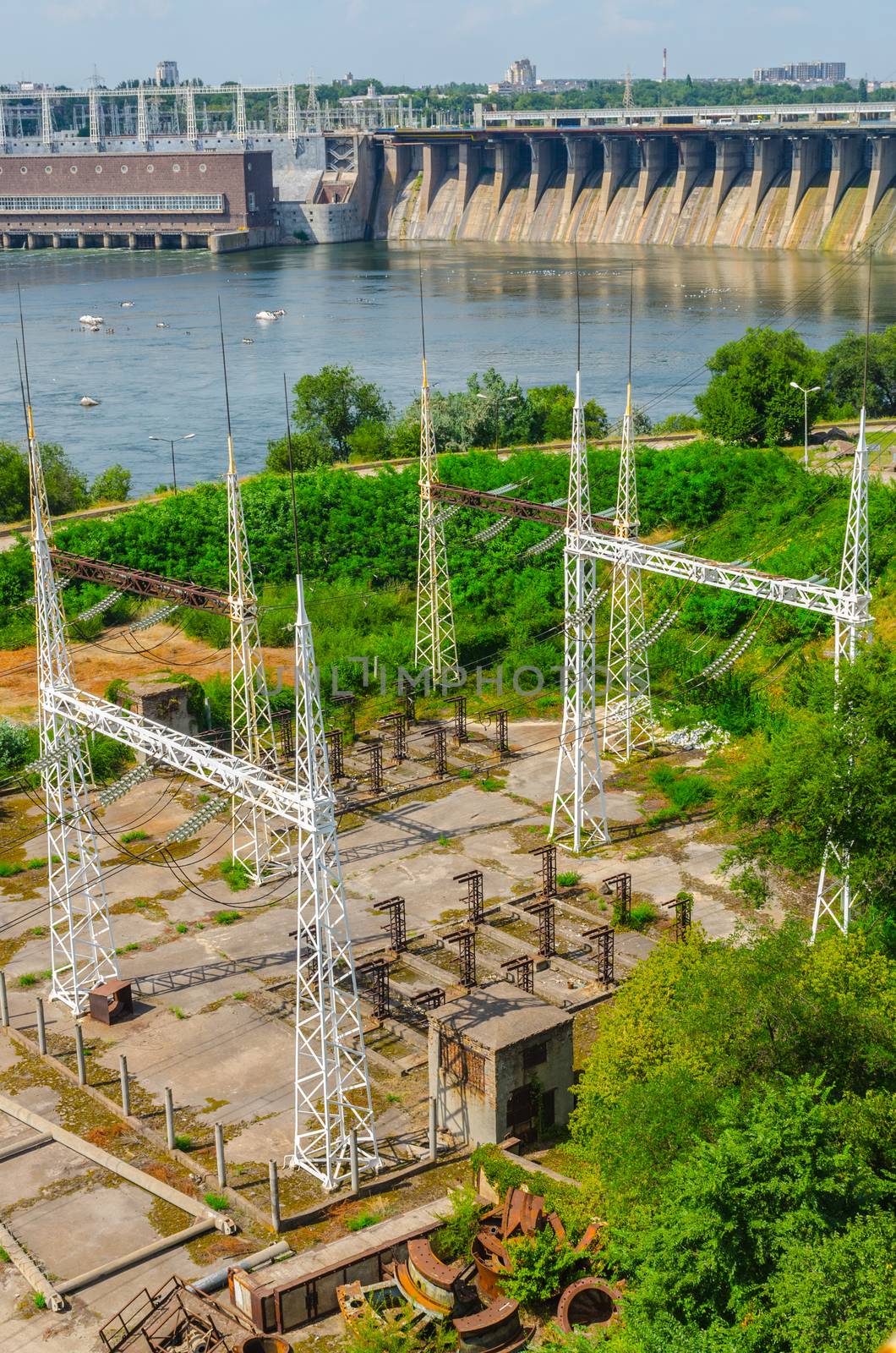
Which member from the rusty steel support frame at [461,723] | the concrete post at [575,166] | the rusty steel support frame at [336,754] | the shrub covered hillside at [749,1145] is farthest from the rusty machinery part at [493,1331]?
the concrete post at [575,166]

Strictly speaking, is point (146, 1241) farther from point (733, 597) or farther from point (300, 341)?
point (300, 341)

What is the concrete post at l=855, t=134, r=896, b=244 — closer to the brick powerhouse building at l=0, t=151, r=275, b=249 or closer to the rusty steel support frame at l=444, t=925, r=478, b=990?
the brick powerhouse building at l=0, t=151, r=275, b=249

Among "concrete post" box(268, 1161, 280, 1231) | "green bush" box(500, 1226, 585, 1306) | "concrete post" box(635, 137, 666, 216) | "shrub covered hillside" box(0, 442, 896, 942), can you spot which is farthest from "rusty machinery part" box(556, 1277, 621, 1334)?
"concrete post" box(635, 137, 666, 216)

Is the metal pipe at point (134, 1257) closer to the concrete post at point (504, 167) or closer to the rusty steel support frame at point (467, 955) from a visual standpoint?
the rusty steel support frame at point (467, 955)

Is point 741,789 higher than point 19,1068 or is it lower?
higher

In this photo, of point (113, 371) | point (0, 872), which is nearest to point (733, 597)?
point (0, 872)

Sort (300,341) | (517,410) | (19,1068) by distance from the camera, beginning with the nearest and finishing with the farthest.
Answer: (19,1068), (517,410), (300,341)
